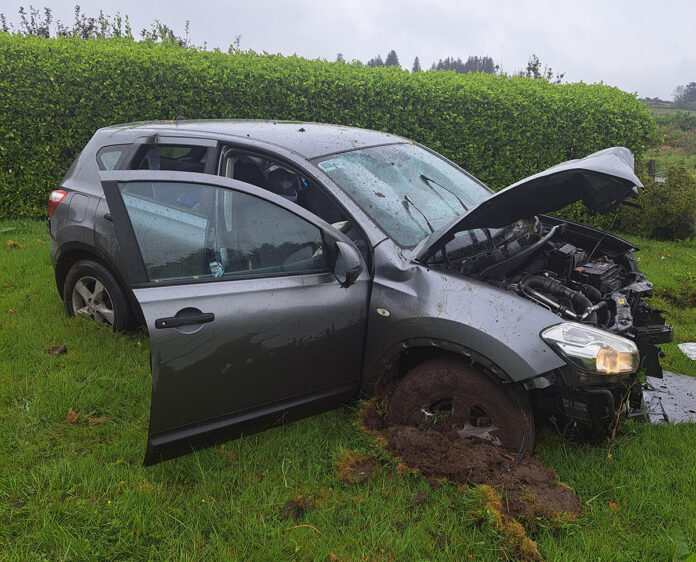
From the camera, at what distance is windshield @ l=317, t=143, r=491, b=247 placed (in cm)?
314

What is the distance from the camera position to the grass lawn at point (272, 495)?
2359 millimetres

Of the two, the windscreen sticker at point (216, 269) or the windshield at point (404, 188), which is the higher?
the windshield at point (404, 188)

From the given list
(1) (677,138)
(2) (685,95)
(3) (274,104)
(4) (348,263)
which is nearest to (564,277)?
(4) (348,263)

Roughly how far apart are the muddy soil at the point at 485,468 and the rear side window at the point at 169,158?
216 cm

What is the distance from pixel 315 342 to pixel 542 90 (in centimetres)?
736

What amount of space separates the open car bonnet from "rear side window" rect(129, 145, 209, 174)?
167cm

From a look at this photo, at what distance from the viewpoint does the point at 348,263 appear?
271 cm

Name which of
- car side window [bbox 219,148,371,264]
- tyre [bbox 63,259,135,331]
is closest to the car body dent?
car side window [bbox 219,148,371,264]

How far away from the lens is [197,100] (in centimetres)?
787

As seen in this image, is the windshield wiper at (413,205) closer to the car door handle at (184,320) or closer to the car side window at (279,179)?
the car side window at (279,179)

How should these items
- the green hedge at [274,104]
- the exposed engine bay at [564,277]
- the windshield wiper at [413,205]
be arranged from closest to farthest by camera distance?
the exposed engine bay at [564,277] < the windshield wiper at [413,205] < the green hedge at [274,104]

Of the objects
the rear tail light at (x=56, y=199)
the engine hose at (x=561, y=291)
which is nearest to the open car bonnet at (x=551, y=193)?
the engine hose at (x=561, y=291)

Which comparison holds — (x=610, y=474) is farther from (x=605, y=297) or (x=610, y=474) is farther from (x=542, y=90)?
(x=542, y=90)

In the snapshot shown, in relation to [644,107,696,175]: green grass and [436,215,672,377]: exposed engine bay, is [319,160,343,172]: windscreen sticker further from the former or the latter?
[644,107,696,175]: green grass
